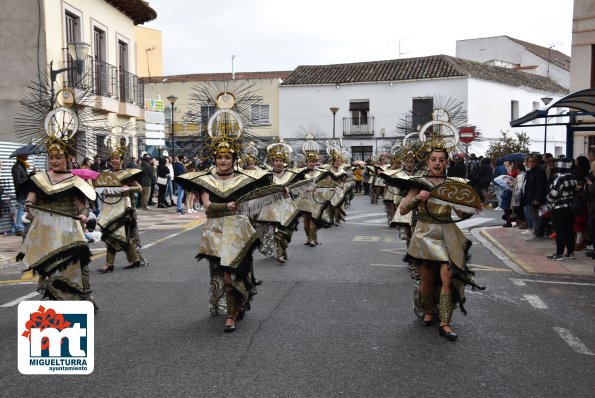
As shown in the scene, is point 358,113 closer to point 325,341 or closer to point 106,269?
point 106,269

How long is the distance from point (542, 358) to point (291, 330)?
2.26 meters

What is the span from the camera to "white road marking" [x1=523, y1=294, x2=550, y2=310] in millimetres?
7663

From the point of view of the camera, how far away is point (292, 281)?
905 centimetres

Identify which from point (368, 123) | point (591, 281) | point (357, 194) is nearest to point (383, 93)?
point (368, 123)

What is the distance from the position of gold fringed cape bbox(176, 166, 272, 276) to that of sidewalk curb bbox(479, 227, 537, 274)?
520 centimetres

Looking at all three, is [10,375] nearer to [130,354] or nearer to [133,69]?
[130,354]

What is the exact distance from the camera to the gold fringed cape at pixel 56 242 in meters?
6.73

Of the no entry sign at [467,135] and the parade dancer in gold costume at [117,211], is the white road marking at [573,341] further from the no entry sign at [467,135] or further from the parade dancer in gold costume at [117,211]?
the no entry sign at [467,135]

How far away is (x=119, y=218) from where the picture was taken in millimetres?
10047

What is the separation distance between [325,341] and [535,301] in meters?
3.19

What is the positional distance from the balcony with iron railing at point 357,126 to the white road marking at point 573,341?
38229mm

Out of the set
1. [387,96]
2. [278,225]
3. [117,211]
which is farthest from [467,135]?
[387,96]

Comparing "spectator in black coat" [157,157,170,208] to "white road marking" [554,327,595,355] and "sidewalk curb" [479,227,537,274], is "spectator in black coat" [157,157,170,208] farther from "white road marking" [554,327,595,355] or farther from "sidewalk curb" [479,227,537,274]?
"white road marking" [554,327,595,355]

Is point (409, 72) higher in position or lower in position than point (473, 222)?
higher
